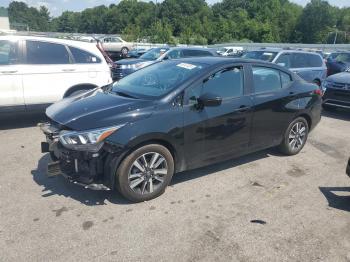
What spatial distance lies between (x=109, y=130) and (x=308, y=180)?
9.76 ft

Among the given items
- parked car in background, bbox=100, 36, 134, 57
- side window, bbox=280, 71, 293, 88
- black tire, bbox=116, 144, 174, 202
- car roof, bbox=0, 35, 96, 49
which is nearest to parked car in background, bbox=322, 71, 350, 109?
side window, bbox=280, 71, 293, 88

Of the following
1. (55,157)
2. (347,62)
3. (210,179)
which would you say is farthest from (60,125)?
(347,62)

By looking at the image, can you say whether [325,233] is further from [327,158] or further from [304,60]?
[304,60]

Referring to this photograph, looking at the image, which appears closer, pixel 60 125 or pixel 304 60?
pixel 60 125

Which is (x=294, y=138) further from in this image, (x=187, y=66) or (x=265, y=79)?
(x=187, y=66)

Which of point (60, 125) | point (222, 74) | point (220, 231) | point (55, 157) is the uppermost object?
point (222, 74)

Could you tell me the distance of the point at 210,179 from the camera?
4.81 m

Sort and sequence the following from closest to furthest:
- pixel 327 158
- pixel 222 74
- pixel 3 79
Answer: pixel 222 74 < pixel 327 158 < pixel 3 79

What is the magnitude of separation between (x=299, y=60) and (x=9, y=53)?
819 centimetres

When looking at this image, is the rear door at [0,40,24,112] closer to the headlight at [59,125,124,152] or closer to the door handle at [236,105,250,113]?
the headlight at [59,125,124,152]

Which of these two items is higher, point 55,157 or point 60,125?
point 60,125

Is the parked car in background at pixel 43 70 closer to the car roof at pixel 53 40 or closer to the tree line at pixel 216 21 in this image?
the car roof at pixel 53 40

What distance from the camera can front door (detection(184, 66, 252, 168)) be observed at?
4.29m

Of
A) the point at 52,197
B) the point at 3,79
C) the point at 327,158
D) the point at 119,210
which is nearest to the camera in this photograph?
the point at 119,210
